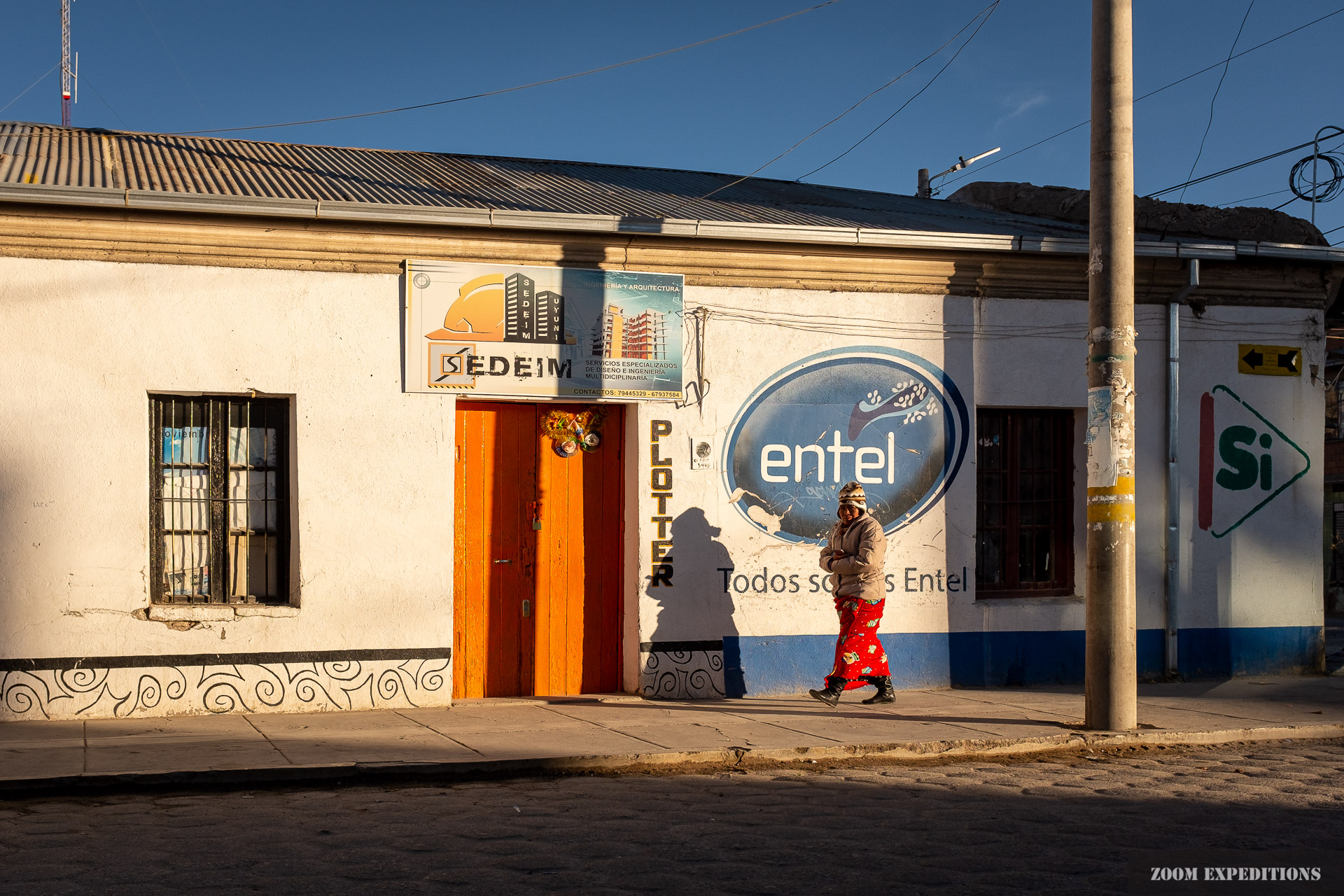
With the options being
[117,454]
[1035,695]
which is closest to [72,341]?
[117,454]

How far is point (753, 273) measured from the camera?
10.3 meters

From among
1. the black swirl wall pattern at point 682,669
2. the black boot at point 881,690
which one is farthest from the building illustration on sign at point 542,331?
the black boot at point 881,690

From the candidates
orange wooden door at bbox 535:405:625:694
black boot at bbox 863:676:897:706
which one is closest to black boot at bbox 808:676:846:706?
black boot at bbox 863:676:897:706

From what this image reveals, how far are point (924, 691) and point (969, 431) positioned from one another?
2.38m

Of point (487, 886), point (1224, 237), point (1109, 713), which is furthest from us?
point (1224, 237)

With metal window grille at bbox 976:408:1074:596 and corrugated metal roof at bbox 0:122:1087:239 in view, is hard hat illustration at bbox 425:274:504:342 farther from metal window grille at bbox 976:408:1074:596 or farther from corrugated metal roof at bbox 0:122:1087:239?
metal window grille at bbox 976:408:1074:596

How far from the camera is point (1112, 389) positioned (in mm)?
8211

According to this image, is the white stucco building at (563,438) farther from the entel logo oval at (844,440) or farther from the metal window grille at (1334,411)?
the metal window grille at (1334,411)

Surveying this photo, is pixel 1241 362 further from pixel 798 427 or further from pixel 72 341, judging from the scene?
pixel 72 341

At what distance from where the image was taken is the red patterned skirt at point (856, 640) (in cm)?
931

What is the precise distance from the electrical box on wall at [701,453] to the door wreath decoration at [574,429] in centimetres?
83

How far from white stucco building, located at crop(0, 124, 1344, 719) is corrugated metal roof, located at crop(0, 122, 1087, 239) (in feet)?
0.32

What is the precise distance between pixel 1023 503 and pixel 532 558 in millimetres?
4673

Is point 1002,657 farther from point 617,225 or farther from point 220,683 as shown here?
point 220,683
